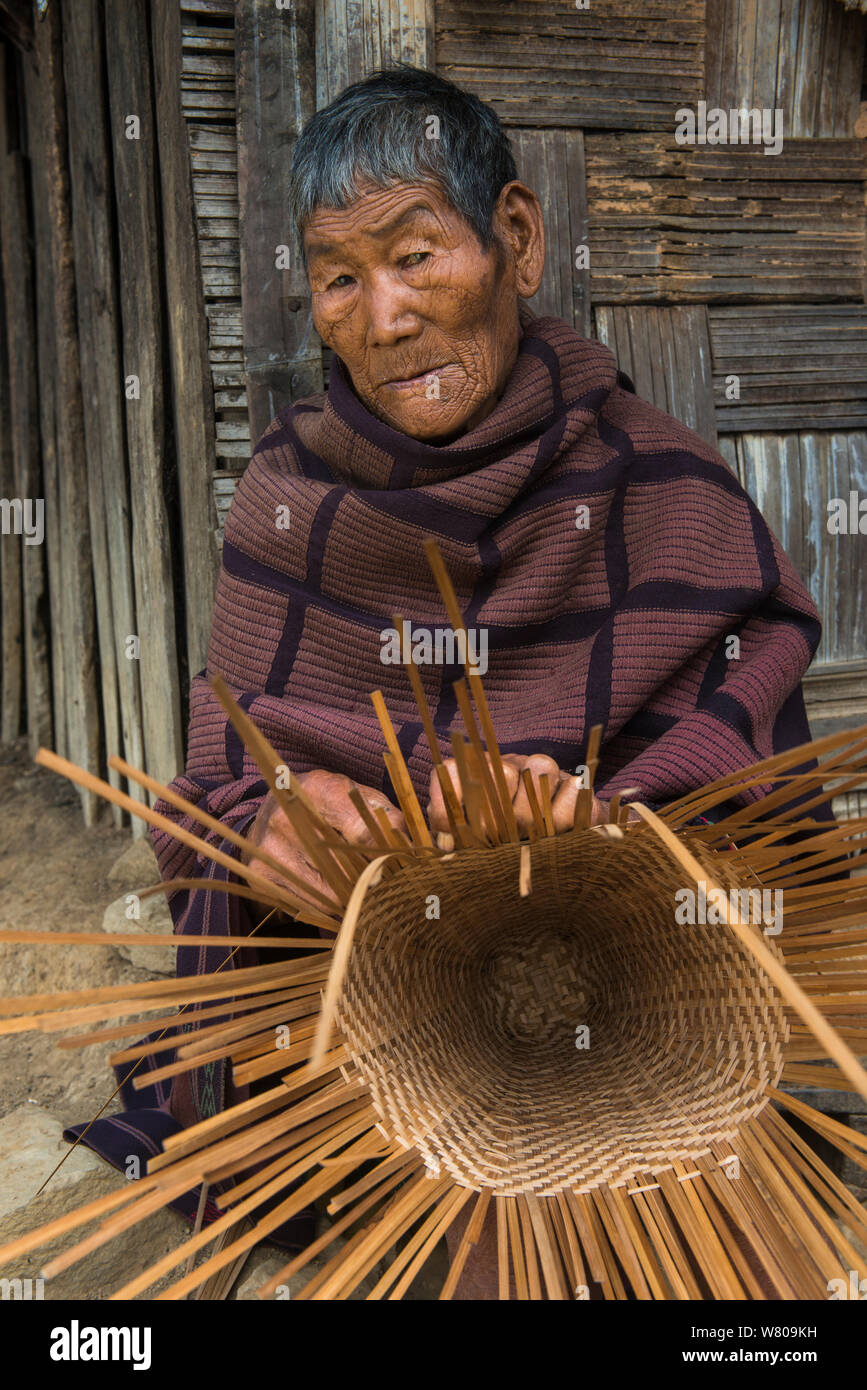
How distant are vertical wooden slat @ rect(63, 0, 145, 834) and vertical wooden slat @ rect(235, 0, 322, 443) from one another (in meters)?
0.67

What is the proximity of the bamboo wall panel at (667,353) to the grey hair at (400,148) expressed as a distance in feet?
2.16

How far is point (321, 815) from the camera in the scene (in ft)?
3.73

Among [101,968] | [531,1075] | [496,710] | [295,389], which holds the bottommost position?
[101,968]

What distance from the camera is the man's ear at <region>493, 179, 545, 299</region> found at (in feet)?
5.27

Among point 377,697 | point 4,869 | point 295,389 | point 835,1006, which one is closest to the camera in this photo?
point 377,697

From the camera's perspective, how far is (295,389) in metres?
1.99

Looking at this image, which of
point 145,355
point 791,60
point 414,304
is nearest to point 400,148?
point 414,304

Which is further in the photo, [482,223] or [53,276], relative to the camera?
[53,276]

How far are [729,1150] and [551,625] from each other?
784 mm

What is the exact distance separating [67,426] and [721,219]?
1.72m

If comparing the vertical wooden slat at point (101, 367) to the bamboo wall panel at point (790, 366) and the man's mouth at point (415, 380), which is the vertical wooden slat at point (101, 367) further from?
the bamboo wall panel at point (790, 366)

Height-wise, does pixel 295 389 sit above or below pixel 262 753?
above

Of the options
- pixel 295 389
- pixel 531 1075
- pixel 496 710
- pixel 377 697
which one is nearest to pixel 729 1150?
pixel 531 1075

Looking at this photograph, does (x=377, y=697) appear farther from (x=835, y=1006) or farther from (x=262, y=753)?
(x=835, y=1006)
